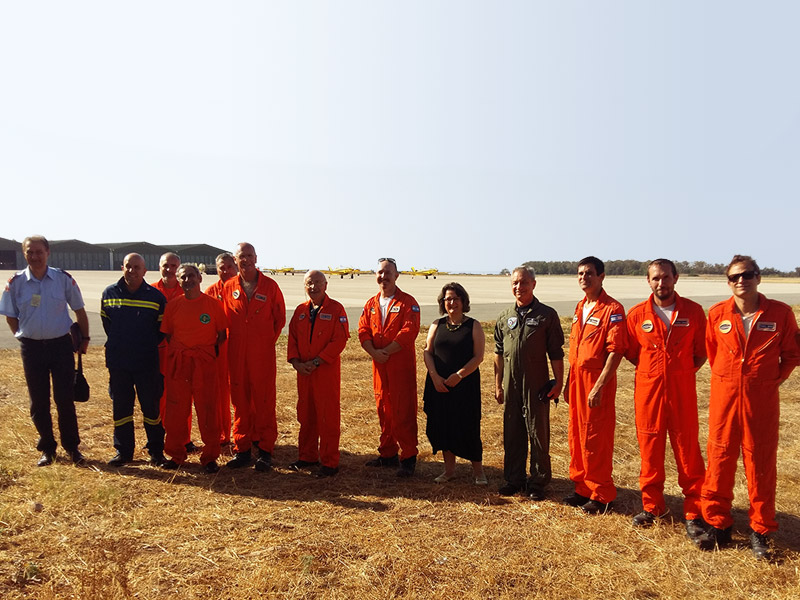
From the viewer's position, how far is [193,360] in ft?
17.9

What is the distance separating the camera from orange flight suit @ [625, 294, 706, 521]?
4070 mm

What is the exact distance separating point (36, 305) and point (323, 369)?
9.16ft

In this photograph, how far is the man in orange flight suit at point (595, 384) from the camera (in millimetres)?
4383

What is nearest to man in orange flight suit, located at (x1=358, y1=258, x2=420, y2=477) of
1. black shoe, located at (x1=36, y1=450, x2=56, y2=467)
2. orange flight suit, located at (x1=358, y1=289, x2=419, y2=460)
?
orange flight suit, located at (x1=358, y1=289, x2=419, y2=460)

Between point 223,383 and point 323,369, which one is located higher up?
point 323,369

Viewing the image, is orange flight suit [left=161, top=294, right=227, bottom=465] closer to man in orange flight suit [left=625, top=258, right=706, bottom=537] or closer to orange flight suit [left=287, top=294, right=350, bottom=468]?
orange flight suit [left=287, top=294, right=350, bottom=468]

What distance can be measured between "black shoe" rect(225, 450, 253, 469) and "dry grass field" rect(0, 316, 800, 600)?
123mm

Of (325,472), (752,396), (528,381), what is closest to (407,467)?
(325,472)

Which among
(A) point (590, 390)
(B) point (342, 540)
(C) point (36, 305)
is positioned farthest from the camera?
(C) point (36, 305)

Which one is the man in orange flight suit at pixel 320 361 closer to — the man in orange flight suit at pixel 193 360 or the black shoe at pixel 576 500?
the man in orange flight suit at pixel 193 360

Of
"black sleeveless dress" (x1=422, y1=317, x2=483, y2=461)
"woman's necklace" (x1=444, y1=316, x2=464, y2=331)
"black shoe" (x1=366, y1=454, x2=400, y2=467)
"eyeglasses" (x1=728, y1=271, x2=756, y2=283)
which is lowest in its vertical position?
"black shoe" (x1=366, y1=454, x2=400, y2=467)

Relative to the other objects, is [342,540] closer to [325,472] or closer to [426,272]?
[325,472]

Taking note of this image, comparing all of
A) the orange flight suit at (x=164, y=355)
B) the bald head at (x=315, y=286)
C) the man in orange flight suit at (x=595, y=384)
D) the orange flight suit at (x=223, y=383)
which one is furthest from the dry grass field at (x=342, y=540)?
the bald head at (x=315, y=286)

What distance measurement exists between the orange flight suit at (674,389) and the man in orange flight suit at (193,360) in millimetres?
3734
